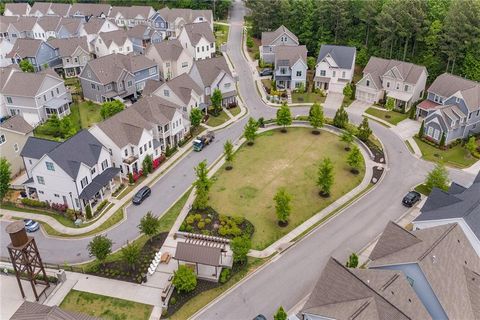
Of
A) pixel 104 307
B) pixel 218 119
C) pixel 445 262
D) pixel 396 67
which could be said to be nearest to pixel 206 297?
pixel 104 307

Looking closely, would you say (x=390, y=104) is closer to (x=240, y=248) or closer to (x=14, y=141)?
(x=240, y=248)

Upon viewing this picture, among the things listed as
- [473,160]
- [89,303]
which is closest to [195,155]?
[89,303]

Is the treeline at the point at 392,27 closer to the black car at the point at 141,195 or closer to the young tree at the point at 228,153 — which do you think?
the young tree at the point at 228,153

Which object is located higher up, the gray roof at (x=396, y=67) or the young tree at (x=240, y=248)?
the gray roof at (x=396, y=67)

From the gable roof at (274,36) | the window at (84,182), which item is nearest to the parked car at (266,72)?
the gable roof at (274,36)

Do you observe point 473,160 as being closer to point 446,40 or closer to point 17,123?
point 446,40

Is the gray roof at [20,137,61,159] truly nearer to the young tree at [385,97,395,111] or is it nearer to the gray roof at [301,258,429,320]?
the gray roof at [301,258,429,320]
